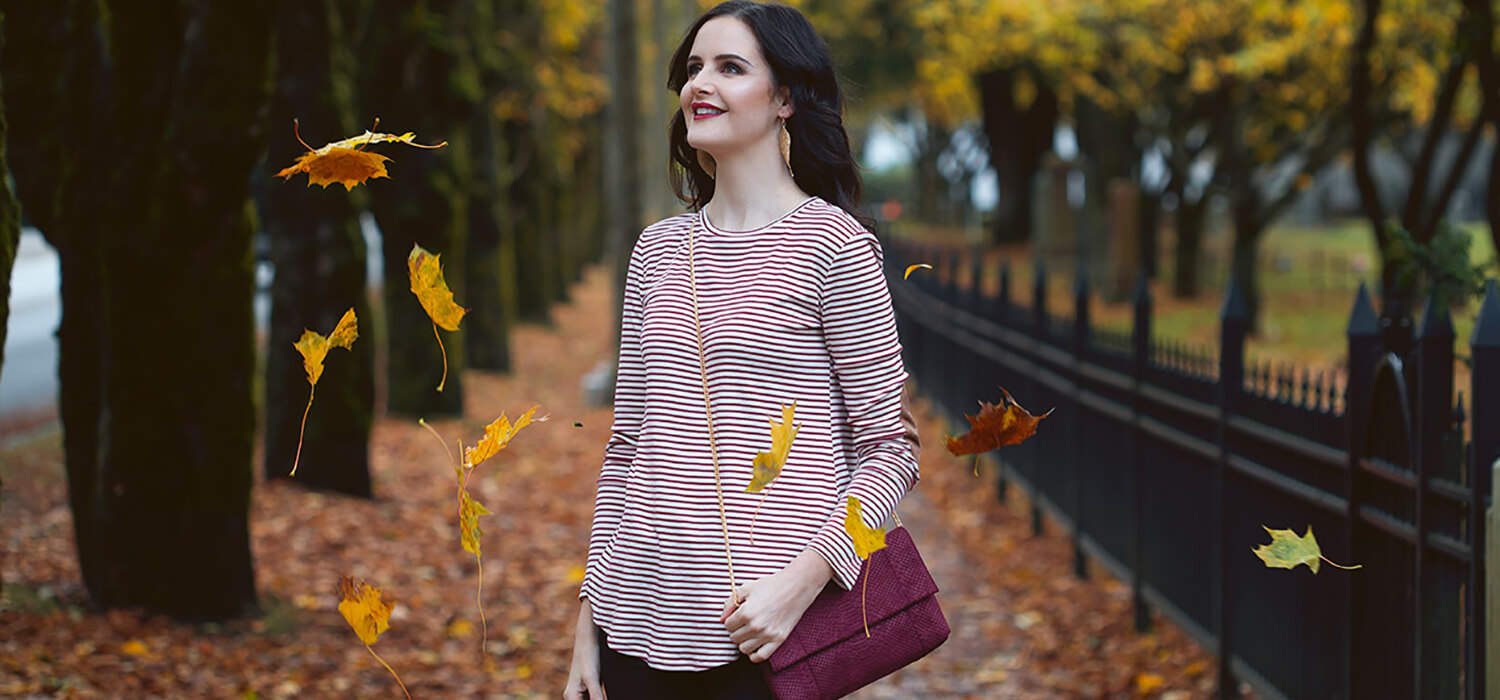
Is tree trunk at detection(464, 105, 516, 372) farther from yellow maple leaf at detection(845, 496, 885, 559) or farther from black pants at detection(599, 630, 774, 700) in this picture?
yellow maple leaf at detection(845, 496, 885, 559)

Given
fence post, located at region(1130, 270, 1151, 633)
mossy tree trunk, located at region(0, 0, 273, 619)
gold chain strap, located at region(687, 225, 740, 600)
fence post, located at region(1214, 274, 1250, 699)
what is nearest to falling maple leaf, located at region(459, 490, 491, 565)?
gold chain strap, located at region(687, 225, 740, 600)

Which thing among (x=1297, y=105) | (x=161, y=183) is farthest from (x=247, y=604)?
(x=1297, y=105)

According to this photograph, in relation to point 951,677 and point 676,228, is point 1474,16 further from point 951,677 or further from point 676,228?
point 676,228

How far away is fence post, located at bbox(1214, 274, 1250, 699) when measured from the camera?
567 cm

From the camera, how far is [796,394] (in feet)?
8.22

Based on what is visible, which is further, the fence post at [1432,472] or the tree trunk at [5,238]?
the tree trunk at [5,238]

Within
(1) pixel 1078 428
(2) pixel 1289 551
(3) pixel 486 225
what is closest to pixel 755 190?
(2) pixel 1289 551

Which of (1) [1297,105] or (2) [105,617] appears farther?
(1) [1297,105]

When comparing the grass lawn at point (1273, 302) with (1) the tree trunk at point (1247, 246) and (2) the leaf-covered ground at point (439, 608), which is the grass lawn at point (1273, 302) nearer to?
(1) the tree trunk at point (1247, 246)

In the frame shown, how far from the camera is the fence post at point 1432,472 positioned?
12.9 ft

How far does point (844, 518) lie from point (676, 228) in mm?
622

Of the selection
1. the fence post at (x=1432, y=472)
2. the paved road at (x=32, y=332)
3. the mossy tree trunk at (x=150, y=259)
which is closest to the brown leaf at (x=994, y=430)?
the fence post at (x=1432, y=472)

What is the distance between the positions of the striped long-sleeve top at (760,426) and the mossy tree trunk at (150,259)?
4161 mm

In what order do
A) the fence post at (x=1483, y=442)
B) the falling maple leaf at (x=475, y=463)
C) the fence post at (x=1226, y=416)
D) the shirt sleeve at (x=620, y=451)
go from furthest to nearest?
the fence post at (x=1226, y=416) < the fence post at (x=1483, y=442) < the shirt sleeve at (x=620, y=451) < the falling maple leaf at (x=475, y=463)
